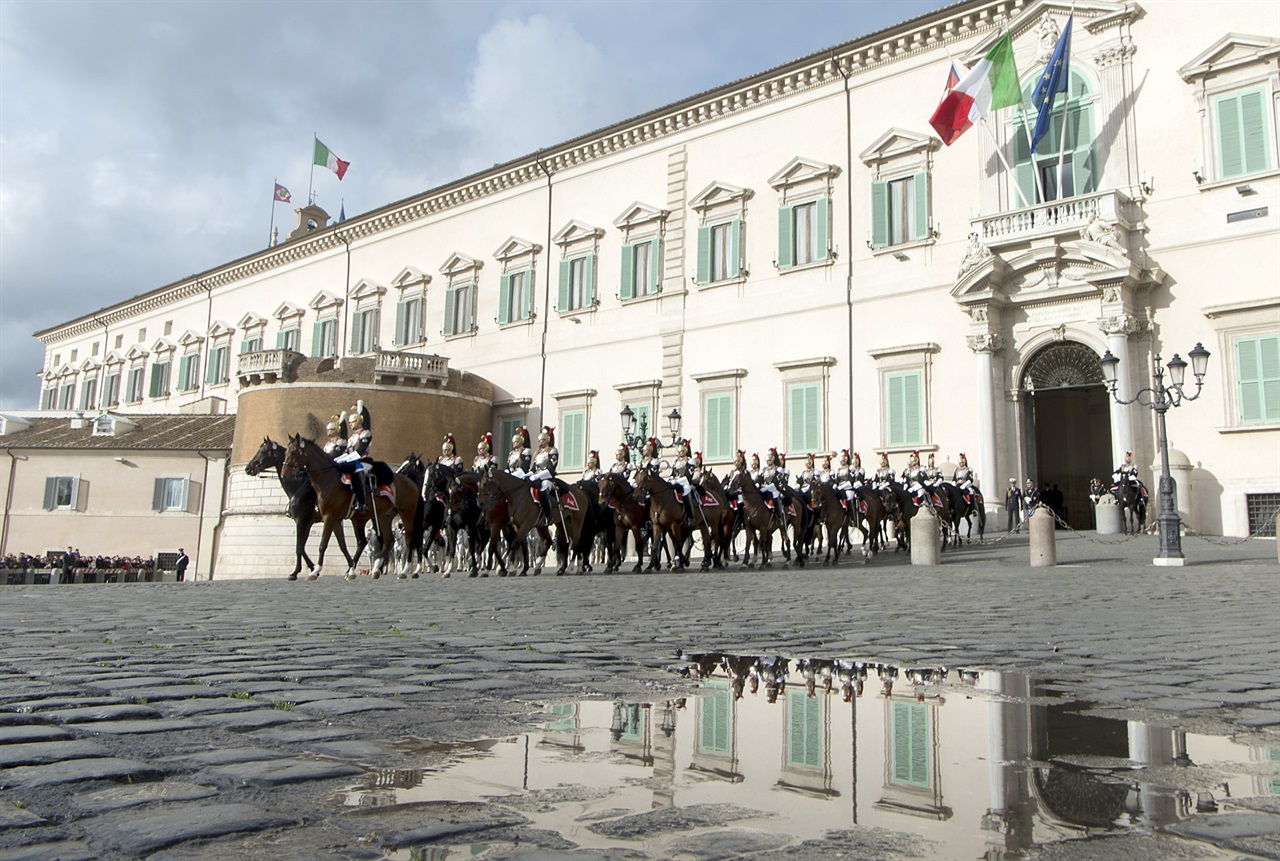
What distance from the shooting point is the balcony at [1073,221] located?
82.1 feet

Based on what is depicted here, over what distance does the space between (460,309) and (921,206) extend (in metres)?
20.2

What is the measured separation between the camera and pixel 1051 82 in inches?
1030

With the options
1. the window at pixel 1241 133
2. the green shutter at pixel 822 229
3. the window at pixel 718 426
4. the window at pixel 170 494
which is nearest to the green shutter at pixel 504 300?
the window at pixel 718 426

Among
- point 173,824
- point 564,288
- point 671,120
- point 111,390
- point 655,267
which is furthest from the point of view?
point 111,390

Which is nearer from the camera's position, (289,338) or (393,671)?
(393,671)

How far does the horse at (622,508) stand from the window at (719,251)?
14798 mm


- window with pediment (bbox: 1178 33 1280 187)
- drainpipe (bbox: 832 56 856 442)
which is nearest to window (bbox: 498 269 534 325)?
drainpipe (bbox: 832 56 856 442)

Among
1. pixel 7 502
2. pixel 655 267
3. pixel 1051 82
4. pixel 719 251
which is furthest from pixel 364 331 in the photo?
pixel 1051 82

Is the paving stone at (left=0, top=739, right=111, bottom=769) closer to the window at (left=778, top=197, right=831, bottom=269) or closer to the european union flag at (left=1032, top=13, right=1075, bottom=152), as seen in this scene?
the european union flag at (left=1032, top=13, right=1075, bottom=152)

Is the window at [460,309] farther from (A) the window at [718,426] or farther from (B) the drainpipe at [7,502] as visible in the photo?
(B) the drainpipe at [7,502]

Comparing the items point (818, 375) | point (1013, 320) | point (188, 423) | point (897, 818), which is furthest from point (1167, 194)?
point (188, 423)

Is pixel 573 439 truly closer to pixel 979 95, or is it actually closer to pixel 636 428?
pixel 636 428

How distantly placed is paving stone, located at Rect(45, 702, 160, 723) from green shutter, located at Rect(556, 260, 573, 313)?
113 feet

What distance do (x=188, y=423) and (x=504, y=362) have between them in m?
17.2
